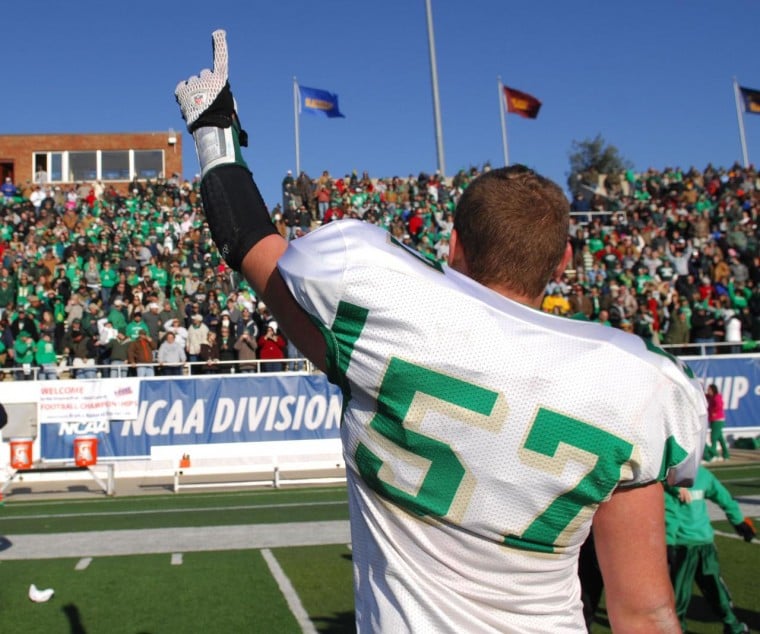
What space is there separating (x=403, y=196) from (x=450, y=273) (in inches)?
1044

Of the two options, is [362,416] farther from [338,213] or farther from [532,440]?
[338,213]

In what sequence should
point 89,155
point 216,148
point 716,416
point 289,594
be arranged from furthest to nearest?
point 89,155
point 716,416
point 289,594
point 216,148

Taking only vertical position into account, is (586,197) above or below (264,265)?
above

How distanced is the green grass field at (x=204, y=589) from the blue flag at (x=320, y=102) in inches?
992

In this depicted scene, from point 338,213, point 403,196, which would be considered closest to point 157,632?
point 338,213

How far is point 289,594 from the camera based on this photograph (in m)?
7.41

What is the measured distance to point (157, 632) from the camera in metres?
6.41

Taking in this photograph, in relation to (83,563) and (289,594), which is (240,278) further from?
(289,594)

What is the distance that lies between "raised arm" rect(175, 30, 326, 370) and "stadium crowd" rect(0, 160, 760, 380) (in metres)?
12.2

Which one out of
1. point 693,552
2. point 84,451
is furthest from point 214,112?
point 84,451

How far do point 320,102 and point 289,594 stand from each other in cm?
2911

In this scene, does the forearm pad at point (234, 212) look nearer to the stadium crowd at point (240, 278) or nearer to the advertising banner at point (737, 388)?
the stadium crowd at point (240, 278)

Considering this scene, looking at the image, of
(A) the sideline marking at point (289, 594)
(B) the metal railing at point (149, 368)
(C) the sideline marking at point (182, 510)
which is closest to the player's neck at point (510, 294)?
(A) the sideline marking at point (289, 594)

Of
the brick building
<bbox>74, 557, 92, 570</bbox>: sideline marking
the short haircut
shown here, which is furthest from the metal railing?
the brick building
